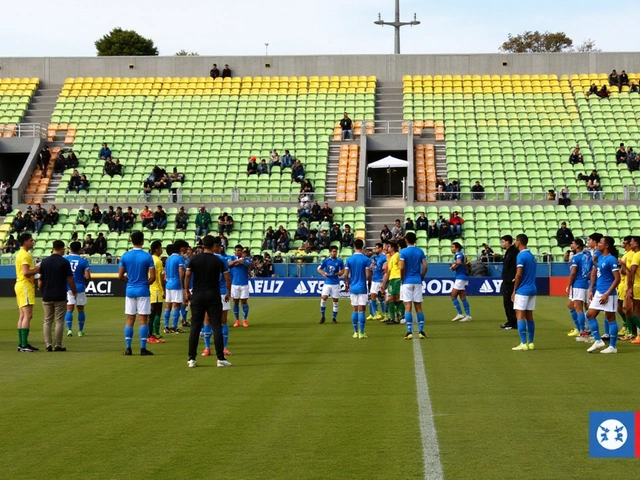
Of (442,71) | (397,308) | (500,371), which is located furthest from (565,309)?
(442,71)

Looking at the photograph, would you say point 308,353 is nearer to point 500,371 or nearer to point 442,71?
point 500,371

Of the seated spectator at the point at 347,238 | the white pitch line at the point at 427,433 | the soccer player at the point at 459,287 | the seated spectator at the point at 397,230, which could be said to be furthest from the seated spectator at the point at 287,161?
the white pitch line at the point at 427,433

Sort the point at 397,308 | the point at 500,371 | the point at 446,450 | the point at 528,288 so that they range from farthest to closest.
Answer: the point at 397,308 < the point at 528,288 < the point at 500,371 < the point at 446,450

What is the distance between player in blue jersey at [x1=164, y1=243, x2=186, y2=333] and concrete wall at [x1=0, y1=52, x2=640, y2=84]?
3633 cm

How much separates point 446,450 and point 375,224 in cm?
3652

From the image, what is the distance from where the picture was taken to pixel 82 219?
45.6 metres

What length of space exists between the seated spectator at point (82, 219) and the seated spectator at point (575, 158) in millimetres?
22146

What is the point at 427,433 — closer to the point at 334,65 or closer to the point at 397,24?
the point at 334,65

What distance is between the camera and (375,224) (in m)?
45.5

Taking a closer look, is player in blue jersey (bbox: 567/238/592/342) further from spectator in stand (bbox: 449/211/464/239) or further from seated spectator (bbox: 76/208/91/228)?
seated spectator (bbox: 76/208/91/228)

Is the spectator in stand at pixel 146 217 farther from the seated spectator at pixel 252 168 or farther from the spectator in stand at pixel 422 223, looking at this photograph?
the spectator in stand at pixel 422 223

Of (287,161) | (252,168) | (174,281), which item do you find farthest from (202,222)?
(174,281)

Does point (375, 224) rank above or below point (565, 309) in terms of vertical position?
above

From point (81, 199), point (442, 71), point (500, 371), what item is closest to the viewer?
point (500, 371)
